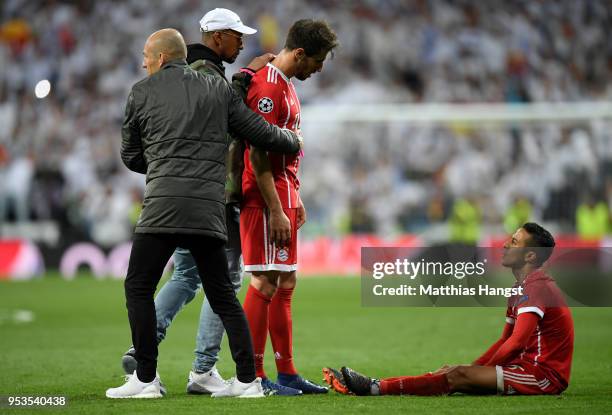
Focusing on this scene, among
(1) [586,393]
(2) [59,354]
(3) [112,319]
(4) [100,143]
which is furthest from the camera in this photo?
(4) [100,143]

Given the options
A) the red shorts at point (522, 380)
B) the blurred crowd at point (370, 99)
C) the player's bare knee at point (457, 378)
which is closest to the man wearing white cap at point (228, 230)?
the player's bare knee at point (457, 378)

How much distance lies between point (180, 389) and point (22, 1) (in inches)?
821

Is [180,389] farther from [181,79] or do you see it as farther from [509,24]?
[509,24]

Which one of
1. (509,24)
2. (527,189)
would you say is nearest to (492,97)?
(509,24)

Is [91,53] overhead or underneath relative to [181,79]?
overhead

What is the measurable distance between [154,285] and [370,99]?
18.5 meters

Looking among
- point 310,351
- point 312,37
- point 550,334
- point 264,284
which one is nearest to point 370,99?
point 310,351

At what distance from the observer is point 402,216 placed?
21406 millimetres

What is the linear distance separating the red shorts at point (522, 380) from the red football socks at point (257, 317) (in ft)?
4.62

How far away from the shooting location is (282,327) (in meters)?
6.62

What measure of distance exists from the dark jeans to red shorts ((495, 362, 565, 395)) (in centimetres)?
149

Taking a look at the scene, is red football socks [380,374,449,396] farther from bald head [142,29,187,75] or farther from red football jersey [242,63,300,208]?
bald head [142,29,187,75]

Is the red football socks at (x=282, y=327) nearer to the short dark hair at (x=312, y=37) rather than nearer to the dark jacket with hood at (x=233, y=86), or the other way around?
the dark jacket with hood at (x=233, y=86)

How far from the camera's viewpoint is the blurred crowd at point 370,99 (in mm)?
21328
